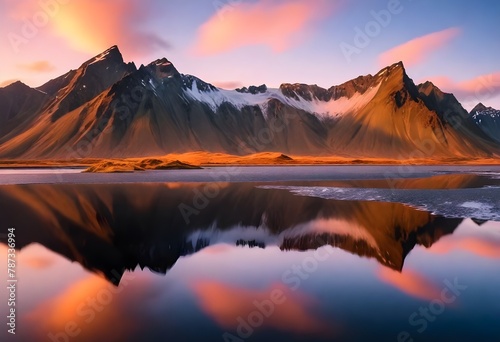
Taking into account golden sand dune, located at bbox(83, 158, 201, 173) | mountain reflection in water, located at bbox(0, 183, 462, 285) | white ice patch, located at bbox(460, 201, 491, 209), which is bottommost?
white ice patch, located at bbox(460, 201, 491, 209)

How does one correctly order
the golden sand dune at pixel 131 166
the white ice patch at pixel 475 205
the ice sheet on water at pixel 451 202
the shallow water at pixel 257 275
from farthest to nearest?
1. the golden sand dune at pixel 131 166
2. the white ice patch at pixel 475 205
3. the ice sheet on water at pixel 451 202
4. the shallow water at pixel 257 275

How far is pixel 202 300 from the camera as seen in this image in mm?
12500

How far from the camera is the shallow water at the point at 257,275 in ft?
34.2

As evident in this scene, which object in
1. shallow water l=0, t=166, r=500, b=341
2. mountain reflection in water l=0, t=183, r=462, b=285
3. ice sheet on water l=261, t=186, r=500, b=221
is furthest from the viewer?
ice sheet on water l=261, t=186, r=500, b=221

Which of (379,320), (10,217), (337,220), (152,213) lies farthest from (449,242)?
(10,217)

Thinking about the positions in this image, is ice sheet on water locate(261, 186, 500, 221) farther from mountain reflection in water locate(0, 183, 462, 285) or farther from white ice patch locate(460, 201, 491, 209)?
mountain reflection in water locate(0, 183, 462, 285)

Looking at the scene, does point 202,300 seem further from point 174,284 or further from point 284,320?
point 284,320

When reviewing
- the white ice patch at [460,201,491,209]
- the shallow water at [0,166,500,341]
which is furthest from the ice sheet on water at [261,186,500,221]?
the shallow water at [0,166,500,341]

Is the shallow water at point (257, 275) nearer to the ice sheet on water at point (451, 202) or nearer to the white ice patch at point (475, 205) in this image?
the ice sheet on water at point (451, 202)

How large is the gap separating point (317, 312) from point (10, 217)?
84.1 feet

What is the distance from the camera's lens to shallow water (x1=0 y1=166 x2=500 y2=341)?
10.4m

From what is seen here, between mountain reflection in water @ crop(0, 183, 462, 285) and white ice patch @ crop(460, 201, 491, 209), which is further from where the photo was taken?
white ice patch @ crop(460, 201, 491, 209)

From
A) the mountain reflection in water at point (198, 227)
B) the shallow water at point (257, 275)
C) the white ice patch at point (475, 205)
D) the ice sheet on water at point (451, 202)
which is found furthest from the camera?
the white ice patch at point (475, 205)

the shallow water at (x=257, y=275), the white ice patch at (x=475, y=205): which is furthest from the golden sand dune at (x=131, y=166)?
the white ice patch at (x=475, y=205)
